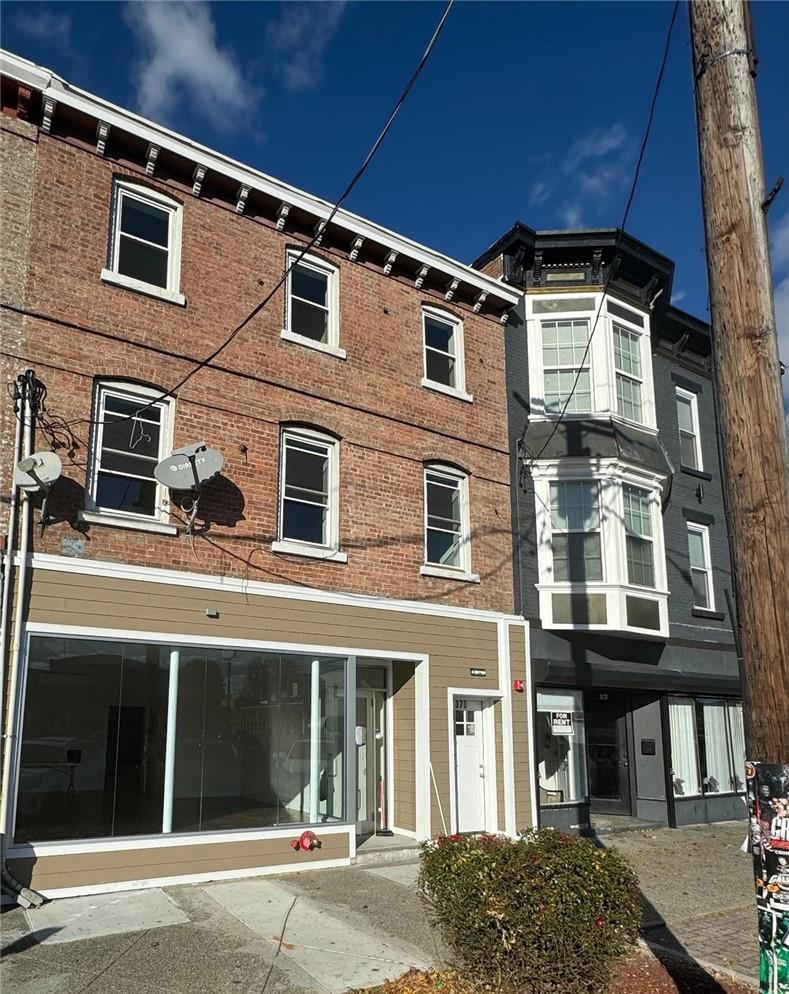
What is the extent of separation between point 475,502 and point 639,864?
20.3 feet

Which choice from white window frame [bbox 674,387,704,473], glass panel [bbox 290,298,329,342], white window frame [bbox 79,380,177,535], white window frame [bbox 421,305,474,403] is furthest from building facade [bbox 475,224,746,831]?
white window frame [bbox 79,380,177,535]

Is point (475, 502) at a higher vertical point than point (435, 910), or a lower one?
higher

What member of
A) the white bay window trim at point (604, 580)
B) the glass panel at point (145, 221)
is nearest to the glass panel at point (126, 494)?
the glass panel at point (145, 221)

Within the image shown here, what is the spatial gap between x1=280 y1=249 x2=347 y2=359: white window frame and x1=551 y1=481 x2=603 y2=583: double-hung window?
5.15m

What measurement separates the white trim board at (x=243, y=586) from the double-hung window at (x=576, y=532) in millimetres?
1576

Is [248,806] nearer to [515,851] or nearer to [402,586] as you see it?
[402,586]

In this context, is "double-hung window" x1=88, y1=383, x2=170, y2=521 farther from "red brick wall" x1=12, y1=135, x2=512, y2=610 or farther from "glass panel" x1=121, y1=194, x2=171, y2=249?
"glass panel" x1=121, y1=194, x2=171, y2=249

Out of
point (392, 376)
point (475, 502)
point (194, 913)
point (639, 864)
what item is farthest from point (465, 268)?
point (194, 913)

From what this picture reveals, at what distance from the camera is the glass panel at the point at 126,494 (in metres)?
10.6

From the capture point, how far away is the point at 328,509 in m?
12.7

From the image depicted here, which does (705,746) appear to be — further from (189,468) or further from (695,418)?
(189,468)

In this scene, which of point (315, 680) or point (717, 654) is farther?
point (717, 654)

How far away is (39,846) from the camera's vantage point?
9.05 meters

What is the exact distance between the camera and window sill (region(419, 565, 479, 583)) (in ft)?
44.3
